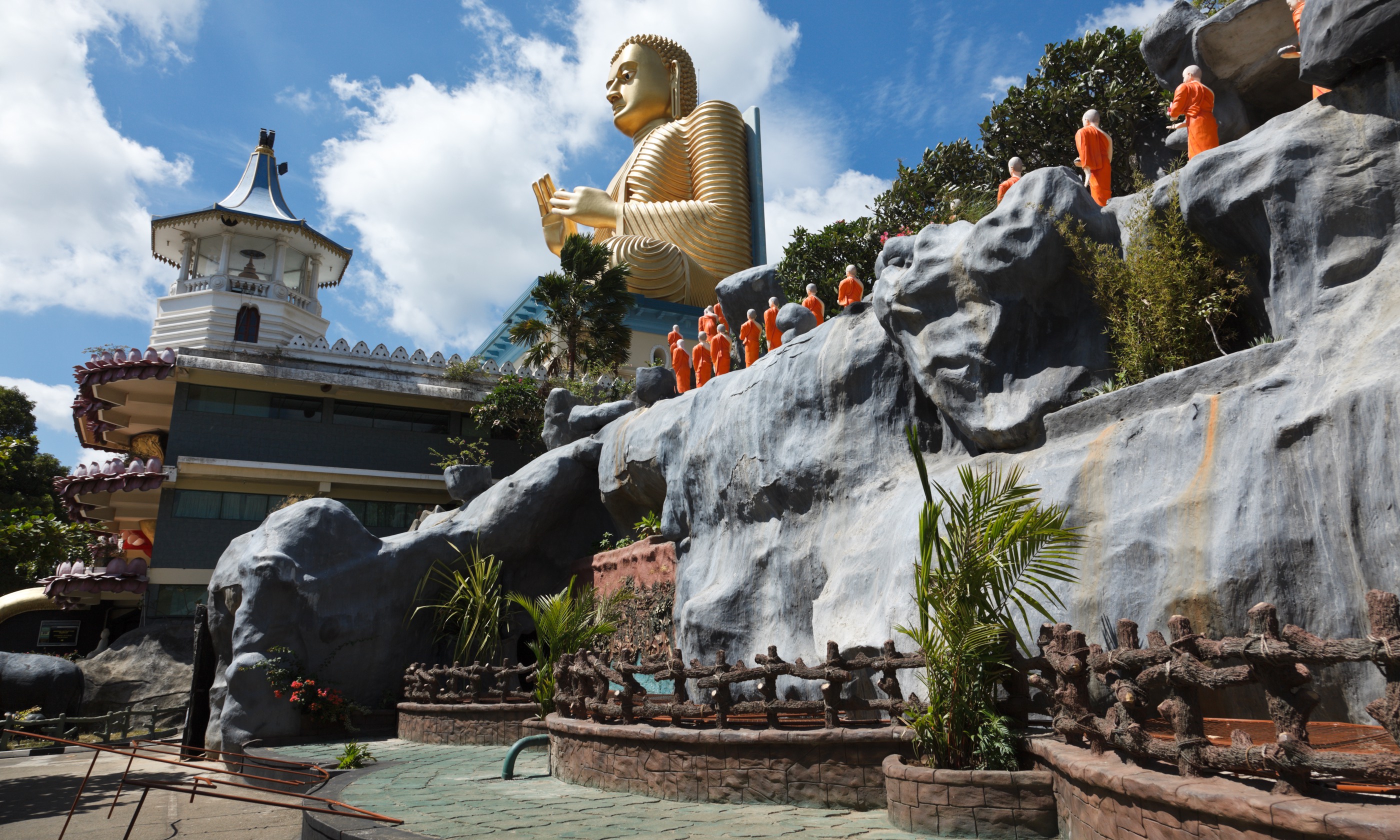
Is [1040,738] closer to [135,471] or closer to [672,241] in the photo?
[135,471]

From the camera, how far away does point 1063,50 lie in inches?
707

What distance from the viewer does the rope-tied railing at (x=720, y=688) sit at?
719 centimetres

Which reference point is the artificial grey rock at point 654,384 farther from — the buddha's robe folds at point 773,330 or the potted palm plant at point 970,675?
the potted palm plant at point 970,675

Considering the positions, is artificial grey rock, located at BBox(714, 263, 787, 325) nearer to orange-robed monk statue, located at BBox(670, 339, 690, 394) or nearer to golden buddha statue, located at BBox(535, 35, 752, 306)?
orange-robed monk statue, located at BBox(670, 339, 690, 394)

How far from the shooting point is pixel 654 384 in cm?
1842

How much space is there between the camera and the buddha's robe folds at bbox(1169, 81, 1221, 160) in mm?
9344

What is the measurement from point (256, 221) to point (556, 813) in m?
32.3

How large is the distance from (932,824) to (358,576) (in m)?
13.2

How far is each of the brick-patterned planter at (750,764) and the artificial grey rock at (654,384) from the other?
10.4 m

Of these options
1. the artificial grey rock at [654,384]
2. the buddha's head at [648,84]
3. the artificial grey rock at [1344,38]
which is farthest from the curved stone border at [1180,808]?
the buddha's head at [648,84]

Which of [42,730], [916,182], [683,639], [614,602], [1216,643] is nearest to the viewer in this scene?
[1216,643]

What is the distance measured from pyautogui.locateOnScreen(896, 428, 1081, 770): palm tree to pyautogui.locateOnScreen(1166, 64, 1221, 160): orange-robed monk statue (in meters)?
5.11

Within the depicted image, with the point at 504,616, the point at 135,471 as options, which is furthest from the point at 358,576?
the point at 135,471

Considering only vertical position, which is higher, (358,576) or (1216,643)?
(358,576)
